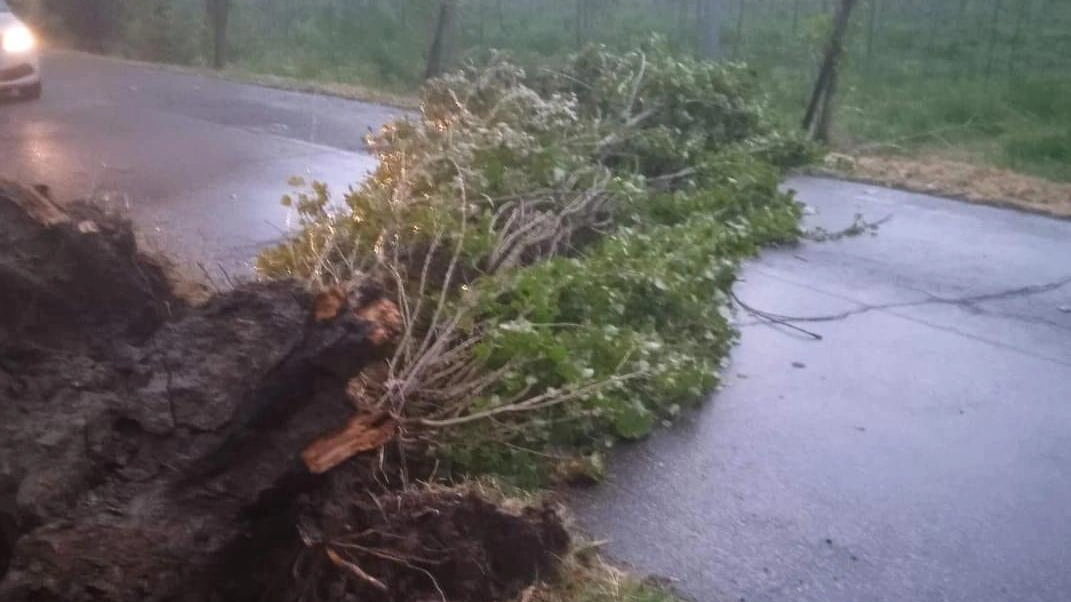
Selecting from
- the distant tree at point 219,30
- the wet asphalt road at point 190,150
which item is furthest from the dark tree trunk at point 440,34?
the distant tree at point 219,30

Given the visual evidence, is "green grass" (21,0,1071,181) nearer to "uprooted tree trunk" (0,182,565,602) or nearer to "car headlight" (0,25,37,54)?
"car headlight" (0,25,37,54)

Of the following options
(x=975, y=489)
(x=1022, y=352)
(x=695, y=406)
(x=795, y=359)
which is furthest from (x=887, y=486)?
(x=1022, y=352)

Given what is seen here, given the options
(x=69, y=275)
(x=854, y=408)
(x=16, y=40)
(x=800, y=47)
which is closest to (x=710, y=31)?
(x=800, y=47)

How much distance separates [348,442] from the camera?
4258mm

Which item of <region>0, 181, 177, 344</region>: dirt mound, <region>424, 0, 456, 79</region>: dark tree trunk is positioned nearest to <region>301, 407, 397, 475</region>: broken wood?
<region>0, 181, 177, 344</region>: dirt mound

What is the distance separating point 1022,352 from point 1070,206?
182 inches

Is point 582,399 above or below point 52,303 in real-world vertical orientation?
below

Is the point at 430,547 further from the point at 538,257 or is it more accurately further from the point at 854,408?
the point at 538,257

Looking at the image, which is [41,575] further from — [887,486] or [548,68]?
[548,68]

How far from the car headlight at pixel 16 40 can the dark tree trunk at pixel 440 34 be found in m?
6.27

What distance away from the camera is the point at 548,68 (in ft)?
41.7

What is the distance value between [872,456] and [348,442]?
2.89 metres

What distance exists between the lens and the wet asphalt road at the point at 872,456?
5008mm

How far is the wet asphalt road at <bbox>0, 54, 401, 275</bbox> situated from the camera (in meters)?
9.73
